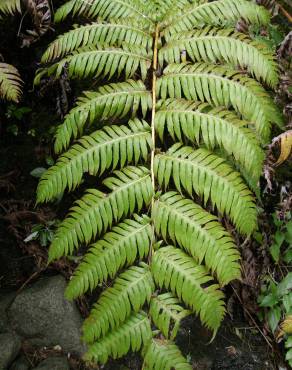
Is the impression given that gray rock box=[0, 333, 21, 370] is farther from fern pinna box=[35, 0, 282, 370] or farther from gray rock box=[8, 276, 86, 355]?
fern pinna box=[35, 0, 282, 370]

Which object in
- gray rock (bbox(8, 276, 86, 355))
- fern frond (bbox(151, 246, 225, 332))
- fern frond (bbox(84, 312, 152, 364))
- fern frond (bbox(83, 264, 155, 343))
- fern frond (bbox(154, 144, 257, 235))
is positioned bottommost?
gray rock (bbox(8, 276, 86, 355))

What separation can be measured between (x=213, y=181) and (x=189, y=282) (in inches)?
19.6

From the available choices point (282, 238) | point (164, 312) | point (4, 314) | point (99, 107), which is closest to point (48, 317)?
point (4, 314)

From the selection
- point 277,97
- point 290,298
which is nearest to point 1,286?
point 290,298

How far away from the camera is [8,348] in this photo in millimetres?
2785

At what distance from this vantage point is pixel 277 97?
2775 mm

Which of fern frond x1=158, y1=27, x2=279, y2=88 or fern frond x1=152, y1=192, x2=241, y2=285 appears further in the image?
fern frond x1=158, y1=27, x2=279, y2=88

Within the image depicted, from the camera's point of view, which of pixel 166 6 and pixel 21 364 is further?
pixel 21 364

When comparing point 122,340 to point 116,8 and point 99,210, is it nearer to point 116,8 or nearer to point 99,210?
point 99,210

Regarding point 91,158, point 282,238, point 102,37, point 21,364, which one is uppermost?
point 102,37

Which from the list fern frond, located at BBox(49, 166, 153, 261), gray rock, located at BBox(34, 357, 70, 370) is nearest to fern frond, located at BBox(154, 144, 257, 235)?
fern frond, located at BBox(49, 166, 153, 261)

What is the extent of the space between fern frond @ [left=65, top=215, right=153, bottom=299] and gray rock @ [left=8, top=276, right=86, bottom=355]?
3.30ft

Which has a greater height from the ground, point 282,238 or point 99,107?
point 99,107

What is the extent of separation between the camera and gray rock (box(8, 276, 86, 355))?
2.95 m
